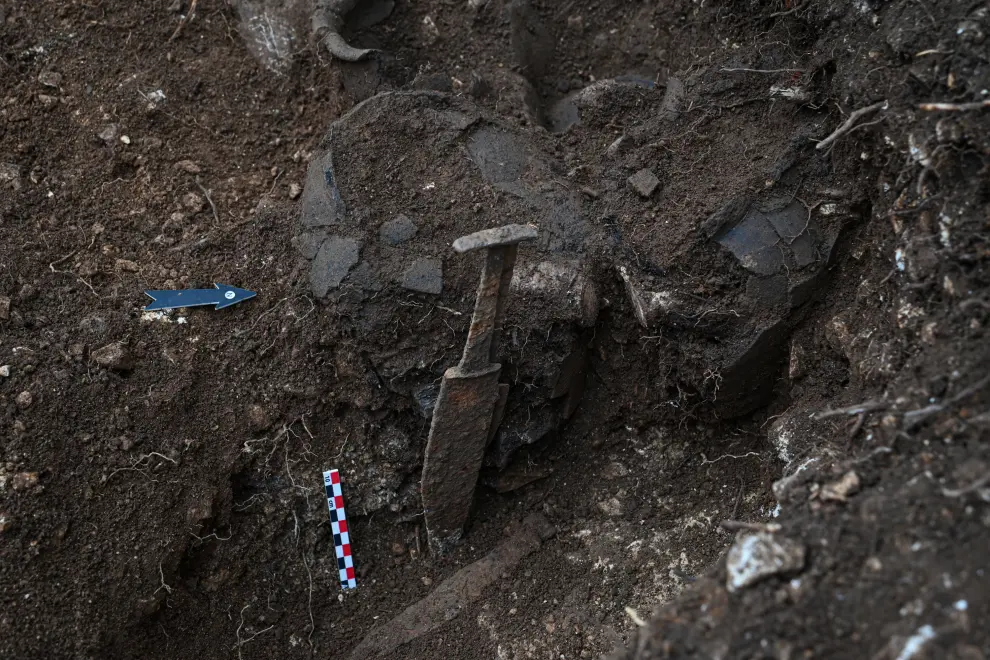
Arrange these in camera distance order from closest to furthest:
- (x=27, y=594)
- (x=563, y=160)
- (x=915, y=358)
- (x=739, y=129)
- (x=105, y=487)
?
(x=915, y=358) → (x=27, y=594) → (x=105, y=487) → (x=739, y=129) → (x=563, y=160)

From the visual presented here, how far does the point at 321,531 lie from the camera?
10.2 feet

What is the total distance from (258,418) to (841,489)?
6.44 feet

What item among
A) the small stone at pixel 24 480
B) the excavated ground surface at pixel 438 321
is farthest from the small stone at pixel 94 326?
the small stone at pixel 24 480

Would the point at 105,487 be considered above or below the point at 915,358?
below

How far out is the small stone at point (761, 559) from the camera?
6.32ft

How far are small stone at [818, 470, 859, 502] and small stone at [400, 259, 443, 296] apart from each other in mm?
1420

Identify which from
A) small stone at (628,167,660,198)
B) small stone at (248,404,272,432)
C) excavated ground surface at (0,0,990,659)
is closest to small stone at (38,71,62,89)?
excavated ground surface at (0,0,990,659)

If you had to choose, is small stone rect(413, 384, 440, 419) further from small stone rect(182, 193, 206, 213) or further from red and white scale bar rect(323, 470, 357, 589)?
small stone rect(182, 193, 206, 213)

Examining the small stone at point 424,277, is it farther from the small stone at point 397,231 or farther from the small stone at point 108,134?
the small stone at point 108,134

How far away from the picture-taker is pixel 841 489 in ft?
6.73

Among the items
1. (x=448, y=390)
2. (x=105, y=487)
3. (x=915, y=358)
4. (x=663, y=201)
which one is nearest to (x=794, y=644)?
(x=915, y=358)

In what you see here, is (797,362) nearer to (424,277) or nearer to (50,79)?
(424,277)

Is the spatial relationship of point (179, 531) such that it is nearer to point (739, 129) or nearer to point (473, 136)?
point (473, 136)

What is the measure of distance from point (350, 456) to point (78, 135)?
1.73 meters
